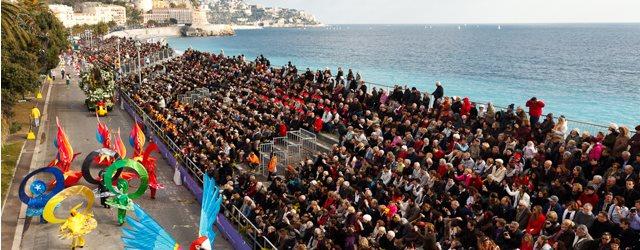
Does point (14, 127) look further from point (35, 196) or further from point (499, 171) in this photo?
point (499, 171)

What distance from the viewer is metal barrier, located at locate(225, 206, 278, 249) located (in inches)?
567

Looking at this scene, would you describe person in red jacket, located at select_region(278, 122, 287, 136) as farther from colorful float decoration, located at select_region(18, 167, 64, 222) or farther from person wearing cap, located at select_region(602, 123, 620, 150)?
person wearing cap, located at select_region(602, 123, 620, 150)

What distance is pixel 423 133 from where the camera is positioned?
17.7 meters

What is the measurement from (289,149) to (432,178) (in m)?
8.45

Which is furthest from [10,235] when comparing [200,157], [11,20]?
[11,20]

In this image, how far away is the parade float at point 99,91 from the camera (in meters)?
35.2

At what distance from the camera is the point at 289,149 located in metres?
22.0

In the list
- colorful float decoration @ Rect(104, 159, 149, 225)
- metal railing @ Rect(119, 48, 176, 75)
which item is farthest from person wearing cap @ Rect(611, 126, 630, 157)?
metal railing @ Rect(119, 48, 176, 75)

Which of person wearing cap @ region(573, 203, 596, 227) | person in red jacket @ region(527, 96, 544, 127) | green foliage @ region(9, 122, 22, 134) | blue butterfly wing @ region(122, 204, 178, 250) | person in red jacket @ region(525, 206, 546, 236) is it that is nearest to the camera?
blue butterfly wing @ region(122, 204, 178, 250)

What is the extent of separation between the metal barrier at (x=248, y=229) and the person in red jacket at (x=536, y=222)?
6.09 m

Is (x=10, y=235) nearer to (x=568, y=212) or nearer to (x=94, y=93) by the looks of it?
(x=568, y=212)

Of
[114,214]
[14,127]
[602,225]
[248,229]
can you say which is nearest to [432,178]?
[602,225]

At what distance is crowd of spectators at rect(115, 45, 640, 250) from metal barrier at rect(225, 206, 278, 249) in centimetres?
19

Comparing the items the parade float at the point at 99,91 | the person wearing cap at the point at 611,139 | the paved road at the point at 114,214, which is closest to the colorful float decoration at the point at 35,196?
the paved road at the point at 114,214
